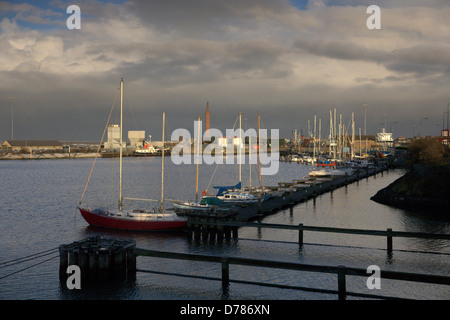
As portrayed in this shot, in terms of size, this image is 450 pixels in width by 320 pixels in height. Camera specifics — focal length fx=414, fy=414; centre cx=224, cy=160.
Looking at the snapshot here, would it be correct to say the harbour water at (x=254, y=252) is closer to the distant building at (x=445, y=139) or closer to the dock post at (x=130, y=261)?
the dock post at (x=130, y=261)

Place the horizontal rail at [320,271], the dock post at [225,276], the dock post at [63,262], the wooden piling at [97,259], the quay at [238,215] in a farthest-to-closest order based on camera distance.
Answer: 1. the quay at [238,215]
2. the dock post at [63,262]
3. the wooden piling at [97,259]
4. the dock post at [225,276]
5. the horizontal rail at [320,271]

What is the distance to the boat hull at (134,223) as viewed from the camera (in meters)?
34.8

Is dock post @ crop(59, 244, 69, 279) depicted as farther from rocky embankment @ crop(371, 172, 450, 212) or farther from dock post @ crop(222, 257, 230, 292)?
rocky embankment @ crop(371, 172, 450, 212)

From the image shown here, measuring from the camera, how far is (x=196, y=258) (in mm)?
20000

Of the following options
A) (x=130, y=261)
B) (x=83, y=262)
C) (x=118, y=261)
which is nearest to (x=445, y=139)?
(x=130, y=261)

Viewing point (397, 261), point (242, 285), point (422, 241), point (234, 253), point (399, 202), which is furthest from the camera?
point (399, 202)

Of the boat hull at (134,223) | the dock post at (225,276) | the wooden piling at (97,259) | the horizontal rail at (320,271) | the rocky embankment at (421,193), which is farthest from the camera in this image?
the rocky embankment at (421,193)

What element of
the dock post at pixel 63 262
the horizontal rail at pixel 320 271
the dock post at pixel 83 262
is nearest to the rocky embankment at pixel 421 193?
the horizontal rail at pixel 320 271

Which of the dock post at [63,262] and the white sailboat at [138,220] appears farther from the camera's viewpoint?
the white sailboat at [138,220]

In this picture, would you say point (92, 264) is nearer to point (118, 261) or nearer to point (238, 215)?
point (118, 261)

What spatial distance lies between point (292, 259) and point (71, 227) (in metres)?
23.8
